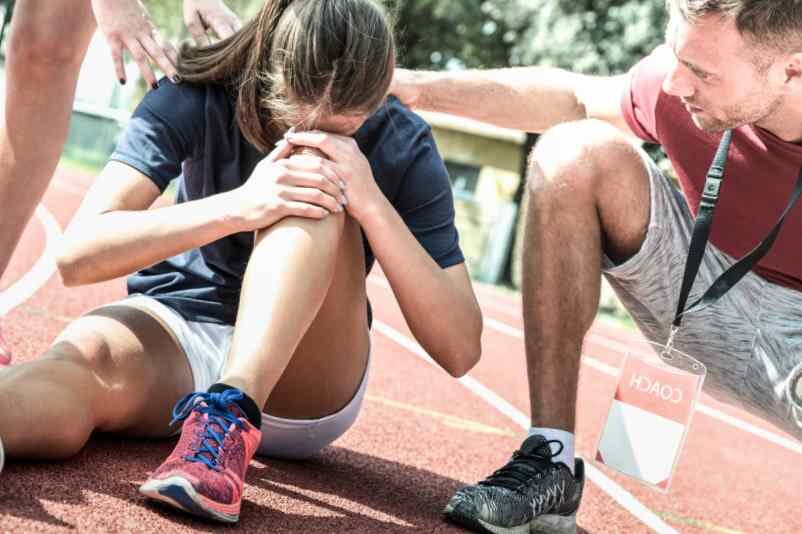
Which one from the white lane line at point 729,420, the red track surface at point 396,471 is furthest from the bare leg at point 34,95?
the white lane line at point 729,420

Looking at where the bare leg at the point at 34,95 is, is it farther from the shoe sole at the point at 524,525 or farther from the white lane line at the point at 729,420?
the white lane line at the point at 729,420

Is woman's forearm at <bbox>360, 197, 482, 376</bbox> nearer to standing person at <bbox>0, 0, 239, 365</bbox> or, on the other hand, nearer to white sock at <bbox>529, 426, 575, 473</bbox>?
white sock at <bbox>529, 426, 575, 473</bbox>

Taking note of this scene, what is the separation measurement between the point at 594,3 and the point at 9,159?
18.0 meters

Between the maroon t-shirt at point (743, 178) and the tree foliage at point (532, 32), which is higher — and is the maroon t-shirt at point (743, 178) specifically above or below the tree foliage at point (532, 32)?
above

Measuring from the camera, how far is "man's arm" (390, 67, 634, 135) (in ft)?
11.4

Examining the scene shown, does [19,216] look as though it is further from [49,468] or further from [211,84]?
[49,468]

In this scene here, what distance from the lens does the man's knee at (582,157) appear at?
300 cm

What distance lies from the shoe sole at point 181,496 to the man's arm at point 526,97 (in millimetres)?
1565

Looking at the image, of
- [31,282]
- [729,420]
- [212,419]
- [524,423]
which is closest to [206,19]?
[212,419]

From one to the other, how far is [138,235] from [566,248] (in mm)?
1142

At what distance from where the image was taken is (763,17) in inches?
118

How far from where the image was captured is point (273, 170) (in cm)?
255

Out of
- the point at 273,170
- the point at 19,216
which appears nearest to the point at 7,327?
the point at 19,216

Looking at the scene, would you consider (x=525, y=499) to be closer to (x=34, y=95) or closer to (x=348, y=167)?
(x=348, y=167)
